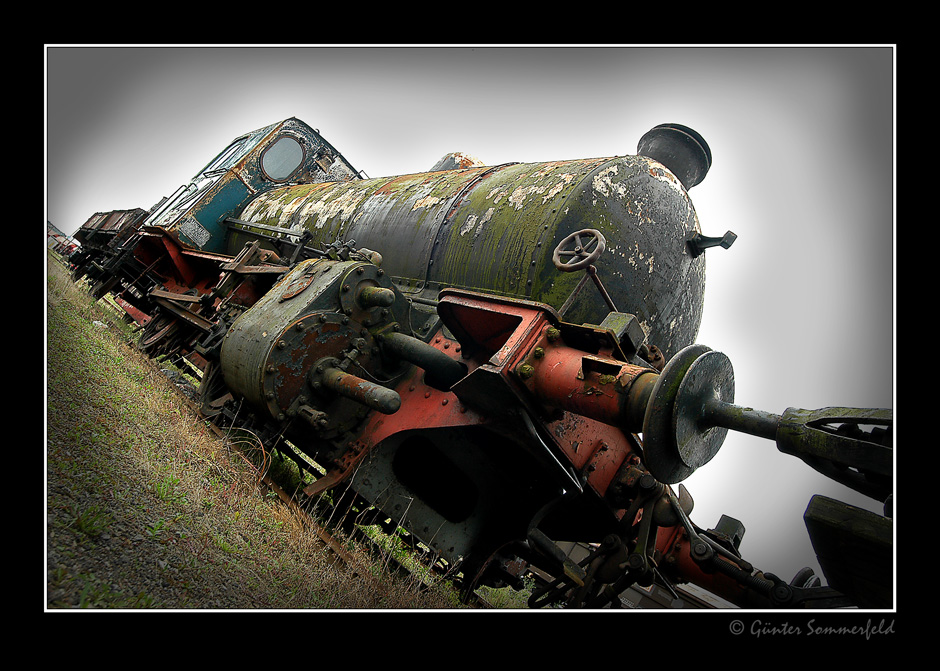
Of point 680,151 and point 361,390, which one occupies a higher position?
point 680,151

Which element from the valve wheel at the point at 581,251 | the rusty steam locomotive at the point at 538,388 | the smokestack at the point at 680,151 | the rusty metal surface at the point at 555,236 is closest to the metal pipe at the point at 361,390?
the rusty steam locomotive at the point at 538,388

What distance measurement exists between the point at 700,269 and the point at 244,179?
7.10 meters

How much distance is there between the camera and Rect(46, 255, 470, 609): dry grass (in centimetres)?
207

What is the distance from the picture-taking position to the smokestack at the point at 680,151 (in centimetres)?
470

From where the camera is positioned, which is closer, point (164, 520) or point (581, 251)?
point (164, 520)

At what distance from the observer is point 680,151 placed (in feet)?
15.5

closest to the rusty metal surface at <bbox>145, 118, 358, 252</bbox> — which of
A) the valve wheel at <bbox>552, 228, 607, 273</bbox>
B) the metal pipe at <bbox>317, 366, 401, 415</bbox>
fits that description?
the metal pipe at <bbox>317, 366, 401, 415</bbox>

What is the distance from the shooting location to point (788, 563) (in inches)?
137

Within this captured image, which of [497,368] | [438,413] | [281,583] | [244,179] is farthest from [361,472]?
[244,179]

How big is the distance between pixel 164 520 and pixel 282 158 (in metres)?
7.51

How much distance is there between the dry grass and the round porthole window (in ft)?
16.9

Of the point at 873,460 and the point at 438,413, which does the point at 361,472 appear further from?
the point at 873,460

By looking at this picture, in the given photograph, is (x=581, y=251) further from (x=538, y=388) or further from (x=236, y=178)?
(x=236, y=178)

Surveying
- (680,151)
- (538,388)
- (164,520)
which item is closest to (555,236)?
(538,388)
